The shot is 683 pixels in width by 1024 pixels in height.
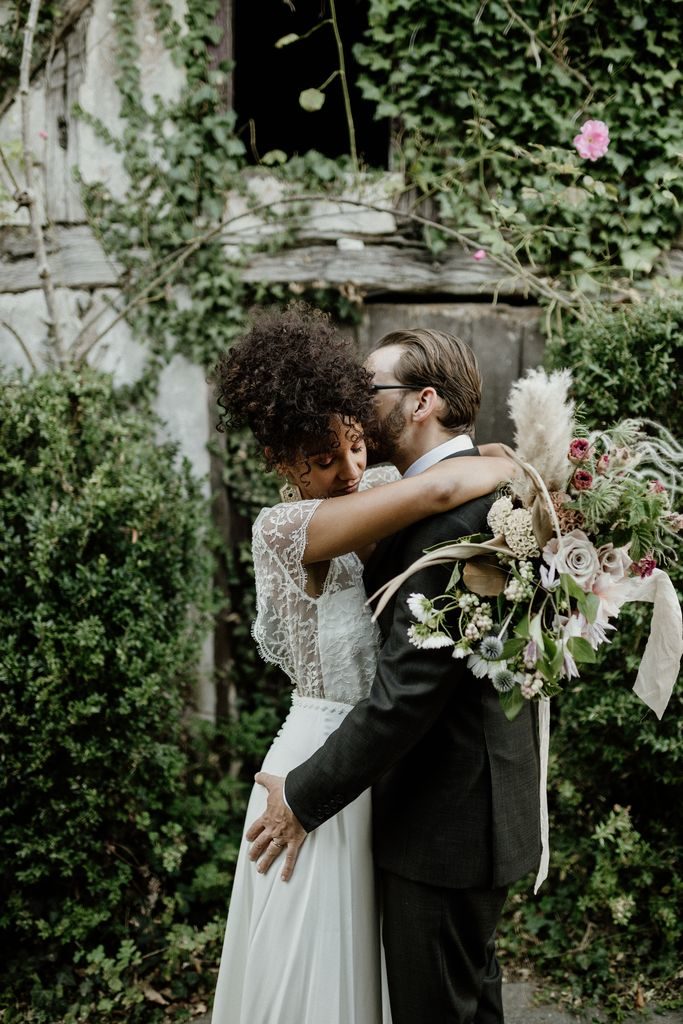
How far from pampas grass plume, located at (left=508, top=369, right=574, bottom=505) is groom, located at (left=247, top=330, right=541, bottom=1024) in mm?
291

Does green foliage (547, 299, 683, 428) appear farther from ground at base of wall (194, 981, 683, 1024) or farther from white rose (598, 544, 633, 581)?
ground at base of wall (194, 981, 683, 1024)

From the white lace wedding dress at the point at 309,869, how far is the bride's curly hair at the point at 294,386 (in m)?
0.18

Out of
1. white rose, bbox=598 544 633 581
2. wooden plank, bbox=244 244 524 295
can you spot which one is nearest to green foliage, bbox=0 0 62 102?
wooden plank, bbox=244 244 524 295

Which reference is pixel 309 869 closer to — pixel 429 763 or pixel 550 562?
pixel 429 763

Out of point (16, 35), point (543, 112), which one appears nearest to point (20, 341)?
point (16, 35)

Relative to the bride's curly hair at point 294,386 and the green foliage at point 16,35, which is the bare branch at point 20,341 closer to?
the green foliage at point 16,35

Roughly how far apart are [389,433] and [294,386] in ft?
1.15

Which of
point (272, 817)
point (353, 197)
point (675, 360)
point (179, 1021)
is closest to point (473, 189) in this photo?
point (353, 197)

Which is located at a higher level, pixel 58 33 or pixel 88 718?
pixel 58 33

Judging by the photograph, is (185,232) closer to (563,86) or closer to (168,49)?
(168,49)

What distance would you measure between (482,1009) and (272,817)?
880mm

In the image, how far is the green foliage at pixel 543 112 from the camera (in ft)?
12.7

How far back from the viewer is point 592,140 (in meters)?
3.68

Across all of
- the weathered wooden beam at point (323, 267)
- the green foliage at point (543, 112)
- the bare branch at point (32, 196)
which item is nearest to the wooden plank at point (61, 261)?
the weathered wooden beam at point (323, 267)
